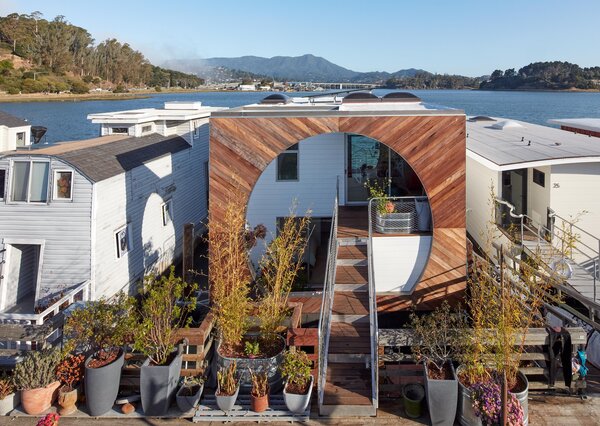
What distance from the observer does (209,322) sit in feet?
28.2

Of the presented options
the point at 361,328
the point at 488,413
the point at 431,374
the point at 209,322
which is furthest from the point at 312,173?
the point at 488,413

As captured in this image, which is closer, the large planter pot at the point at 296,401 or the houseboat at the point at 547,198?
the large planter pot at the point at 296,401

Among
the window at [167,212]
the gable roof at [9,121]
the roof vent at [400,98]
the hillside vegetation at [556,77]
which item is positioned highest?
the hillside vegetation at [556,77]

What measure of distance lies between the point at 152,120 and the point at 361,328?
11914 mm

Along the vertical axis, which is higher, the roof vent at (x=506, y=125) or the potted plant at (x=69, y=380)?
the roof vent at (x=506, y=125)

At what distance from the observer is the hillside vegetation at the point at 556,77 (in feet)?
384

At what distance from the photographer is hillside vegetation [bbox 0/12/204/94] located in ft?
330

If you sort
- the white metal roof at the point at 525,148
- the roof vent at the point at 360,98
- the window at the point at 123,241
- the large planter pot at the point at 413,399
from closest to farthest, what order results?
the large planter pot at the point at 413,399 < the white metal roof at the point at 525,148 < the window at the point at 123,241 < the roof vent at the point at 360,98

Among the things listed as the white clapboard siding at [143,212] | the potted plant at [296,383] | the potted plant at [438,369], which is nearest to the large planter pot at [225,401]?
the potted plant at [296,383]

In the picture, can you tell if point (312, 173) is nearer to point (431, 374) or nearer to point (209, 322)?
point (209, 322)

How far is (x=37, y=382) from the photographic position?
7.36 meters

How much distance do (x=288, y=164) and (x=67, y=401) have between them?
739 centimetres

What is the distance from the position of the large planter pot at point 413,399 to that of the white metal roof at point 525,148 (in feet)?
19.5

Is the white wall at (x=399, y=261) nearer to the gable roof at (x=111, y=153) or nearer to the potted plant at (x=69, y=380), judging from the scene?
the gable roof at (x=111, y=153)
